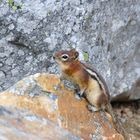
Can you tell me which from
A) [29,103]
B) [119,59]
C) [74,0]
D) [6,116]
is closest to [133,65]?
[119,59]

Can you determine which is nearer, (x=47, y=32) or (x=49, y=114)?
(x=49, y=114)

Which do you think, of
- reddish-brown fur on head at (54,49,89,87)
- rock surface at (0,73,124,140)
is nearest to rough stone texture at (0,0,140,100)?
reddish-brown fur on head at (54,49,89,87)

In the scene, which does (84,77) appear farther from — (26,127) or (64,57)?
(26,127)

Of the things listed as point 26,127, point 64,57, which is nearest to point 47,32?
point 64,57

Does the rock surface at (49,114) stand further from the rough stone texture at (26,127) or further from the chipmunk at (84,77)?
the chipmunk at (84,77)

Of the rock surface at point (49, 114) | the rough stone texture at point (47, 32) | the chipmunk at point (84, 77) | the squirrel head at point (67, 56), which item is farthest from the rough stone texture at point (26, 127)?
the rough stone texture at point (47, 32)

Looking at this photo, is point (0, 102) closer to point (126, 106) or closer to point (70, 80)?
point (70, 80)

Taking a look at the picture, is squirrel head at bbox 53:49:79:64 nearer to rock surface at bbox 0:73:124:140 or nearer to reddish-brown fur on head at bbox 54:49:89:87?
reddish-brown fur on head at bbox 54:49:89:87
